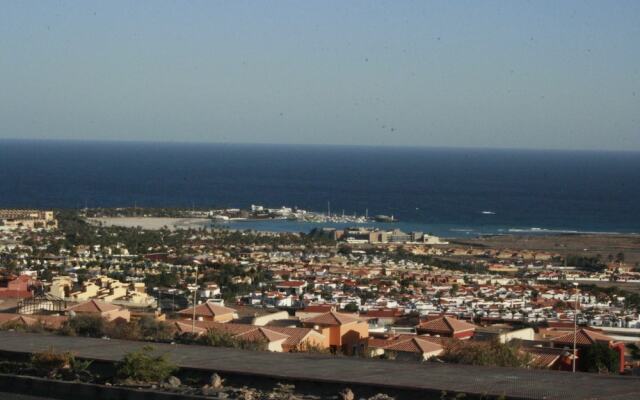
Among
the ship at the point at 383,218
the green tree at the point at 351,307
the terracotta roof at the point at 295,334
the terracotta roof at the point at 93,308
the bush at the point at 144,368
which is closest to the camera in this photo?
the bush at the point at 144,368

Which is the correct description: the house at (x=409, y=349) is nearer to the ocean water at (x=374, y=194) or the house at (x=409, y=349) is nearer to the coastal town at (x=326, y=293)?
the coastal town at (x=326, y=293)

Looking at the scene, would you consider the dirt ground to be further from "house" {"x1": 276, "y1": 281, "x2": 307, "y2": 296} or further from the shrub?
the shrub

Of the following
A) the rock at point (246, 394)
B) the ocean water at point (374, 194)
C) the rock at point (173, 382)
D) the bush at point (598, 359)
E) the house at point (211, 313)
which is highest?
the rock at point (246, 394)

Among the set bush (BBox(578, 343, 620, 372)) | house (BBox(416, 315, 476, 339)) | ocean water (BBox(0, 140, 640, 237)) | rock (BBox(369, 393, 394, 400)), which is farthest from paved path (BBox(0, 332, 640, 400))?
ocean water (BBox(0, 140, 640, 237))

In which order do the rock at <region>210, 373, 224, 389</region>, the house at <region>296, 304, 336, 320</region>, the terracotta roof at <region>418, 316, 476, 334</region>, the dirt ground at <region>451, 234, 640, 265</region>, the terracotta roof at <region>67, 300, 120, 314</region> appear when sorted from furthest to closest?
the dirt ground at <region>451, 234, 640, 265</region> → the house at <region>296, 304, 336, 320</region> → the terracotta roof at <region>67, 300, 120, 314</region> → the terracotta roof at <region>418, 316, 476, 334</region> → the rock at <region>210, 373, 224, 389</region>

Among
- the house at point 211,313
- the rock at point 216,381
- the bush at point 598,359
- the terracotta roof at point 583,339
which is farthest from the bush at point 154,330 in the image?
the terracotta roof at point 583,339

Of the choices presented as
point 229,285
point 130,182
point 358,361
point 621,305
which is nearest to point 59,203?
point 130,182

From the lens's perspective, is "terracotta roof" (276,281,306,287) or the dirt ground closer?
"terracotta roof" (276,281,306,287)

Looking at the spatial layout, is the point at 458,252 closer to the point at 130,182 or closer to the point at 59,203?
the point at 59,203
